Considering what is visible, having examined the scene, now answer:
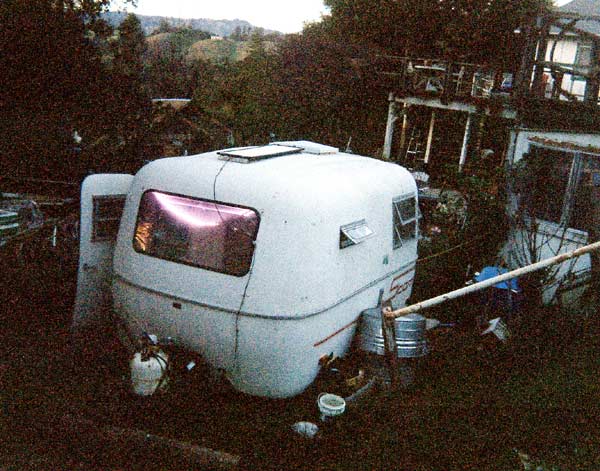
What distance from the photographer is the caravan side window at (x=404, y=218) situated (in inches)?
296

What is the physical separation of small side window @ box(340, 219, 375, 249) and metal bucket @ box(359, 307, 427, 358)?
3.08ft

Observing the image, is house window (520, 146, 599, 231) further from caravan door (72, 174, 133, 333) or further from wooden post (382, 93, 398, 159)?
wooden post (382, 93, 398, 159)

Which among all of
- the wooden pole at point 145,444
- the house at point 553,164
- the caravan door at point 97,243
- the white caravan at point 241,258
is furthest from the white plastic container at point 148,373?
the house at point 553,164

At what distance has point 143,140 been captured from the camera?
→ 1298cm

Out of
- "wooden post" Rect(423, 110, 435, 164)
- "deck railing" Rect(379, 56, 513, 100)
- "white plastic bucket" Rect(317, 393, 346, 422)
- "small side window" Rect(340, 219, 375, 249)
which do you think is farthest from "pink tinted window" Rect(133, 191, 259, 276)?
"wooden post" Rect(423, 110, 435, 164)

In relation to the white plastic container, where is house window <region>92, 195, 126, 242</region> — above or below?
above

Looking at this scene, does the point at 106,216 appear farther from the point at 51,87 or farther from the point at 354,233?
the point at 51,87

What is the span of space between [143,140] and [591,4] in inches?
1010

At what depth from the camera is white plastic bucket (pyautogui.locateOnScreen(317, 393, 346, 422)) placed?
5293 millimetres

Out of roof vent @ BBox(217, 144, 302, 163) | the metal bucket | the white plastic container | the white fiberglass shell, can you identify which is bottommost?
the white plastic container

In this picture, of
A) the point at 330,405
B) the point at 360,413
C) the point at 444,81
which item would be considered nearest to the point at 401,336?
the point at 360,413

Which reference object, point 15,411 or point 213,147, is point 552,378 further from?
point 213,147

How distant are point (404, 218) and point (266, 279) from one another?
2865 millimetres

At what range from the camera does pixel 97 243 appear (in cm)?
675
